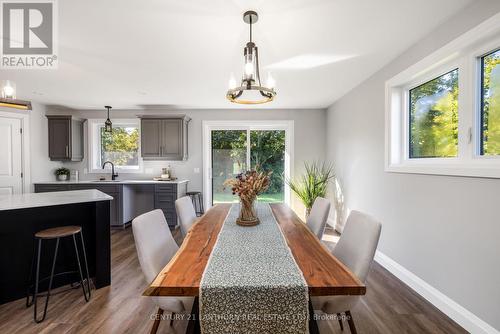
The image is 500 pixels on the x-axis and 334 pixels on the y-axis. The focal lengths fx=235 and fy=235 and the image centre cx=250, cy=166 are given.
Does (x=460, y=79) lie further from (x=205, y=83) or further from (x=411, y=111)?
(x=205, y=83)

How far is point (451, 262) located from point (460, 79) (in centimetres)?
151

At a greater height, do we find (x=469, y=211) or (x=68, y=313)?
(x=469, y=211)

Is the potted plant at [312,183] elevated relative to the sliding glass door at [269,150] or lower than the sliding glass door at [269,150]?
lower

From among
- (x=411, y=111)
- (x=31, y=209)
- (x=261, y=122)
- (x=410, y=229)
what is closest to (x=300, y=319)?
(x=410, y=229)

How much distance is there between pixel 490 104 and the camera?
1.75 meters

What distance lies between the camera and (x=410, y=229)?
2436 millimetres

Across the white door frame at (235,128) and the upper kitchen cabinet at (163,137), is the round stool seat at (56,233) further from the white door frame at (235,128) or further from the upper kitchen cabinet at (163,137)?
the white door frame at (235,128)

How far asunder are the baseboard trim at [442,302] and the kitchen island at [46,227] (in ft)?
10.1

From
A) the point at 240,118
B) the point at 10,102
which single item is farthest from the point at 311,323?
the point at 240,118

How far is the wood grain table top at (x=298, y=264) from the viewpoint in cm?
98

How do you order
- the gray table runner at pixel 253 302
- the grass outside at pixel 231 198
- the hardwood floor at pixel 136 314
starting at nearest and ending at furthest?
the gray table runner at pixel 253 302
the hardwood floor at pixel 136 314
the grass outside at pixel 231 198

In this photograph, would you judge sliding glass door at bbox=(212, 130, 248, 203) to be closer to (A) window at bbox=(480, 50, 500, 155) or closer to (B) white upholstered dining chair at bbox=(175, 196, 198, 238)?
(B) white upholstered dining chair at bbox=(175, 196, 198, 238)

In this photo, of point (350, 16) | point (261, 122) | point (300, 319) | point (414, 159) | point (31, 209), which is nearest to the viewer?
point (300, 319)

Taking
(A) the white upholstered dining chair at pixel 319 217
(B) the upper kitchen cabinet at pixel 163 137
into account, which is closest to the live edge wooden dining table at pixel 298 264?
(A) the white upholstered dining chair at pixel 319 217
